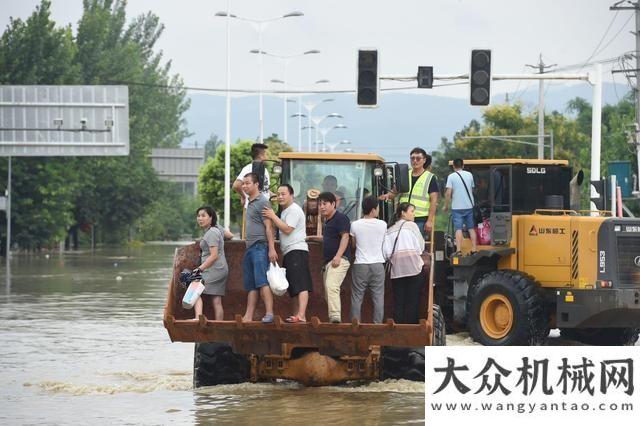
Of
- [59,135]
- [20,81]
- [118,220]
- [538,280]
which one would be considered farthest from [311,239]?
[118,220]

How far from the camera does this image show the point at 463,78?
3152cm

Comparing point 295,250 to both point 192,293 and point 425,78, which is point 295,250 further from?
point 425,78

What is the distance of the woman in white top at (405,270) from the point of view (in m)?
15.8

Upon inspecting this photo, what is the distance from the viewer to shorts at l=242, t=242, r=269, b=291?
1577 centimetres

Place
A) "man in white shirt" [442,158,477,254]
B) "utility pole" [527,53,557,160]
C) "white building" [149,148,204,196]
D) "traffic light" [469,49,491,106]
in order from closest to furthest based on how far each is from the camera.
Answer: "man in white shirt" [442,158,477,254]
"traffic light" [469,49,491,106]
"utility pole" [527,53,557,160]
"white building" [149,148,204,196]

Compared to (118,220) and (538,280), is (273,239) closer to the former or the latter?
(538,280)

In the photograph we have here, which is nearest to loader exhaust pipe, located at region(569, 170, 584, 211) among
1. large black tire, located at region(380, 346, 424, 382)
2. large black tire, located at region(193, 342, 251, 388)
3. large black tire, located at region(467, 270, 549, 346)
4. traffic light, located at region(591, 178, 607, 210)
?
large black tire, located at region(467, 270, 549, 346)

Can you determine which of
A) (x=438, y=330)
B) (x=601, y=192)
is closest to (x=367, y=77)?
(x=601, y=192)

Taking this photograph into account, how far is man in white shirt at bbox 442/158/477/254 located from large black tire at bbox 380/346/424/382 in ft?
16.7

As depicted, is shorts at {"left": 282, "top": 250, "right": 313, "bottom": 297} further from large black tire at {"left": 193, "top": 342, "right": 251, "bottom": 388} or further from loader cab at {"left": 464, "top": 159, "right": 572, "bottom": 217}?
loader cab at {"left": 464, "top": 159, "right": 572, "bottom": 217}

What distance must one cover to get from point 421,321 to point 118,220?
8533cm

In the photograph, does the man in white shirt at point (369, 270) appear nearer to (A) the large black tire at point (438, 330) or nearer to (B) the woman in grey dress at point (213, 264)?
(A) the large black tire at point (438, 330)

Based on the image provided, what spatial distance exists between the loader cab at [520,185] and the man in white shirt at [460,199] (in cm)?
31

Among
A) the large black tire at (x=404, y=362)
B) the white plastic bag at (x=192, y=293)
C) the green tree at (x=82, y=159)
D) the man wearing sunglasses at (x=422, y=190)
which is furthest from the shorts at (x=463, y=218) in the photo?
the green tree at (x=82, y=159)
